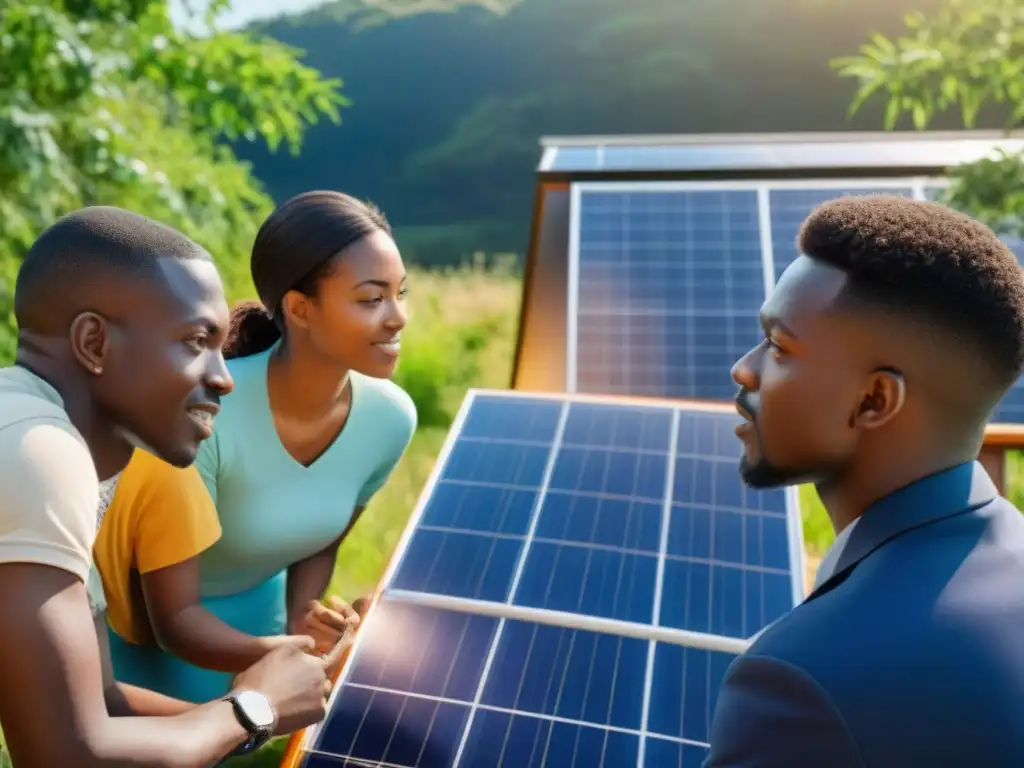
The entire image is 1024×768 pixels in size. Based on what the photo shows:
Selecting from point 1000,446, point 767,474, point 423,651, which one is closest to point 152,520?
point 423,651

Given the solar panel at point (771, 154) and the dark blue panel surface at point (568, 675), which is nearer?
the dark blue panel surface at point (568, 675)

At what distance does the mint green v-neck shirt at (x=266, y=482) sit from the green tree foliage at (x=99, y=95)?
4.17 m

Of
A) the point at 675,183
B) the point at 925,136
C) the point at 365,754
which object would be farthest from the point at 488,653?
the point at 925,136

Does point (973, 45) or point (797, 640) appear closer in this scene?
point (797, 640)

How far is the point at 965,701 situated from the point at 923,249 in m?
0.75

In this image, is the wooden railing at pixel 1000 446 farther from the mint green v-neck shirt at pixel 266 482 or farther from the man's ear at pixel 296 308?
the man's ear at pixel 296 308

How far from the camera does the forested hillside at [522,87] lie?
109 ft

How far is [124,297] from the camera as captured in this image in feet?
5.75

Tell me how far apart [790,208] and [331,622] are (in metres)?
5.36

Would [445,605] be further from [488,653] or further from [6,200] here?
[6,200]

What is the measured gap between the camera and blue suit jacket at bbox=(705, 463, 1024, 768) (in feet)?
3.93

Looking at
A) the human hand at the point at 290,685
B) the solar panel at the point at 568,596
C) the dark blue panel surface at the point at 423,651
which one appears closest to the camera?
the human hand at the point at 290,685

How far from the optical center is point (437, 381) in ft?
32.0

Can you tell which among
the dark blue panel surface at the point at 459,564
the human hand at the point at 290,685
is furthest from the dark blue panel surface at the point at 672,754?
the human hand at the point at 290,685
